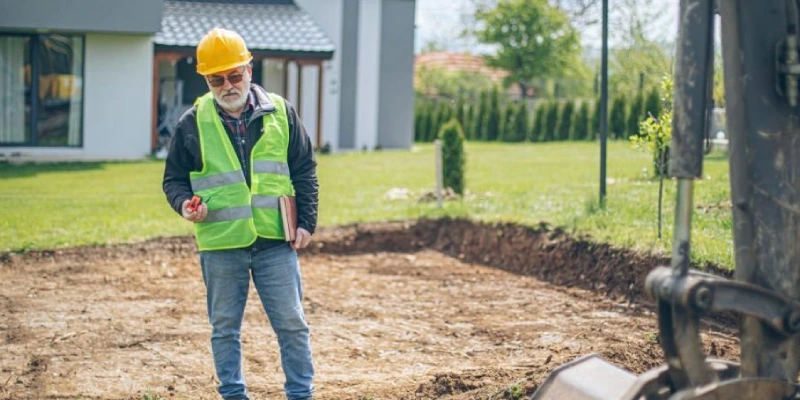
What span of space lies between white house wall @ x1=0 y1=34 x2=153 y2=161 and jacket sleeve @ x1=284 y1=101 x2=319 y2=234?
60.7ft

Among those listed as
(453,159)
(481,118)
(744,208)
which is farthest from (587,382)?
(481,118)

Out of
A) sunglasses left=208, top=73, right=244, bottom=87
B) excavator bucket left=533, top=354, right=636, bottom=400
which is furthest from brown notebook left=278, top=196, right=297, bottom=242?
excavator bucket left=533, top=354, right=636, bottom=400

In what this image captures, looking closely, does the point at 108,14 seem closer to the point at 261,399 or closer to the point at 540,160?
the point at 540,160

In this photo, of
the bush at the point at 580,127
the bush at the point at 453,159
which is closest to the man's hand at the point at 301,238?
the bush at the point at 453,159

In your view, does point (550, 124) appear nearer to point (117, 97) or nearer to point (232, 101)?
point (117, 97)

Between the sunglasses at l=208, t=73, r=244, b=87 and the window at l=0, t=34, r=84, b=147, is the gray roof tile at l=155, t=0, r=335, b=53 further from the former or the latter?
the sunglasses at l=208, t=73, r=244, b=87

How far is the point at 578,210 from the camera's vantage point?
13.4 metres

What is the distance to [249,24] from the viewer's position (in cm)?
2822

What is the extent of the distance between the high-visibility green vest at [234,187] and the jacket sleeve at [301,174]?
11cm

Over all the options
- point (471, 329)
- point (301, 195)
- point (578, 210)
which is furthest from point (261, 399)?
point (578, 210)

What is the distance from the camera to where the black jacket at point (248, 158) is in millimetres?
6078

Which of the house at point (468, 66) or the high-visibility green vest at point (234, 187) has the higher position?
the house at point (468, 66)

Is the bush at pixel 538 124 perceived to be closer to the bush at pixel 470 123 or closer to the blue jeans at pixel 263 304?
the bush at pixel 470 123

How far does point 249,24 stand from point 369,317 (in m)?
19.3
